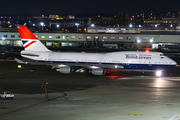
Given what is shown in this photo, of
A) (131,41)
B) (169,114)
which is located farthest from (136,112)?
(131,41)

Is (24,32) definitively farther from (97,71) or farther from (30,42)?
(97,71)

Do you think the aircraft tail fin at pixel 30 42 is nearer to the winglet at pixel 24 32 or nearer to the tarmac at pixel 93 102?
the winglet at pixel 24 32

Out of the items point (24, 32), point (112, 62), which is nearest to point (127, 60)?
point (112, 62)

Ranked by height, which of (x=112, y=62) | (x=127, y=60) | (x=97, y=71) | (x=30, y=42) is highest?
(x=30, y=42)

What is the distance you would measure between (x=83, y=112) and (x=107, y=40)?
5391 inches

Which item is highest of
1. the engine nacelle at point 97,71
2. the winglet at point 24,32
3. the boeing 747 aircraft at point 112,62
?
the winglet at point 24,32

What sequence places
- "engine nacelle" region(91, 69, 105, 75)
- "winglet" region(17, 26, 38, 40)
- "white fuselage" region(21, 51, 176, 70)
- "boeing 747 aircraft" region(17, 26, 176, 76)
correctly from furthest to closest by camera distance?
"winglet" region(17, 26, 38, 40) → "white fuselage" region(21, 51, 176, 70) → "boeing 747 aircraft" region(17, 26, 176, 76) → "engine nacelle" region(91, 69, 105, 75)

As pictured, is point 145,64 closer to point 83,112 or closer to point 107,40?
point 83,112

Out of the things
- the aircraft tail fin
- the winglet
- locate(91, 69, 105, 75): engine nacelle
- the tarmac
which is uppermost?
the winglet

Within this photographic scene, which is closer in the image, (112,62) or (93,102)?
(93,102)

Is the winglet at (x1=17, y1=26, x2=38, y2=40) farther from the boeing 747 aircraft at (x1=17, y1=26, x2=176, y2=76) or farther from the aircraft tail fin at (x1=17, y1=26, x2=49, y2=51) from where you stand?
the boeing 747 aircraft at (x1=17, y1=26, x2=176, y2=76)

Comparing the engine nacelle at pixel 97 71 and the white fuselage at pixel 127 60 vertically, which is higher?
the white fuselage at pixel 127 60

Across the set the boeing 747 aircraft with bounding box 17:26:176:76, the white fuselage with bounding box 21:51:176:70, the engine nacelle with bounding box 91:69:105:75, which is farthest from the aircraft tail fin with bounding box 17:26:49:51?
the engine nacelle with bounding box 91:69:105:75

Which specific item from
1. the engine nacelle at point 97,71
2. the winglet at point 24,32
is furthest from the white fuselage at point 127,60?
the winglet at point 24,32
